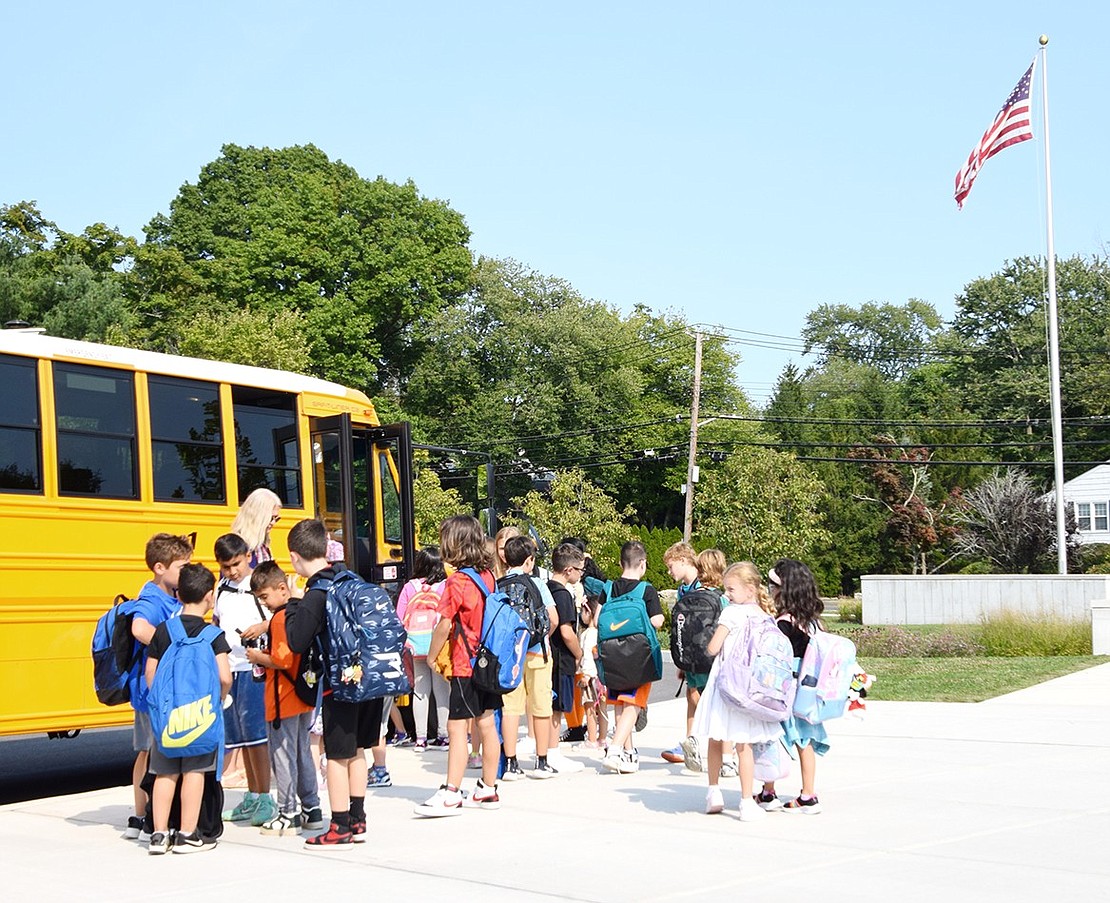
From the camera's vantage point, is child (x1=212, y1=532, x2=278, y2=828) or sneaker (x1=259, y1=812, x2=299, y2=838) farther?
child (x1=212, y1=532, x2=278, y2=828)

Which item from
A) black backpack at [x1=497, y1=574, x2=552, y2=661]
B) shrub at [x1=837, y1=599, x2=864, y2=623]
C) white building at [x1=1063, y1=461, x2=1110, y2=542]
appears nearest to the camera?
black backpack at [x1=497, y1=574, x2=552, y2=661]

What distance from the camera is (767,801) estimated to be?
340 inches

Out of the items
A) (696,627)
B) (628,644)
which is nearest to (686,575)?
(696,627)

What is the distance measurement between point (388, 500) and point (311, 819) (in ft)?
20.0

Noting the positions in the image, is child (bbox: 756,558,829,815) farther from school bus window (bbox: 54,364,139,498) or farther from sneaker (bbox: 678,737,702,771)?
school bus window (bbox: 54,364,139,498)

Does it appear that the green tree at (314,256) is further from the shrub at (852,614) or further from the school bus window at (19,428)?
the school bus window at (19,428)

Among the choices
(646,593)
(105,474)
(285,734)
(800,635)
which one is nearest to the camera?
(285,734)

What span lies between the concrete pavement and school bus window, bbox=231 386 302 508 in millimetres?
2871

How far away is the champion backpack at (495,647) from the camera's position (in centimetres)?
839

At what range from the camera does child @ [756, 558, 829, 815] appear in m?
8.48

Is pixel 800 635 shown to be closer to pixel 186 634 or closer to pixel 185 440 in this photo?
pixel 186 634

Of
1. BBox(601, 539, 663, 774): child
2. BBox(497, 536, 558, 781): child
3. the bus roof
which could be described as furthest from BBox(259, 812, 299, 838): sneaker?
the bus roof

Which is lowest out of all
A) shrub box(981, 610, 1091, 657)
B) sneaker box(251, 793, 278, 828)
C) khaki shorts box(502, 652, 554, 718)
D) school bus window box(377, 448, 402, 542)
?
shrub box(981, 610, 1091, 657)

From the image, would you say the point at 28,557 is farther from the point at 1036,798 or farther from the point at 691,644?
the point at 1036,798
